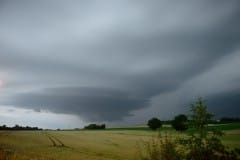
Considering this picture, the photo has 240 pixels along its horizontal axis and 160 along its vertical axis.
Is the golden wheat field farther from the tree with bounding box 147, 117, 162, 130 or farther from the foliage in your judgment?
the tree with bounding box 147, 117, 162, 130

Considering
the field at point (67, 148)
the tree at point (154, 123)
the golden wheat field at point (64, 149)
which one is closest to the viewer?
the golden wheat field at point (64, 149)

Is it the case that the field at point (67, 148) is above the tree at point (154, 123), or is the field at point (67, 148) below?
below

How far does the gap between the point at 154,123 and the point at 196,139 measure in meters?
118

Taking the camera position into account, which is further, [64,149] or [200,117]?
[64,149]

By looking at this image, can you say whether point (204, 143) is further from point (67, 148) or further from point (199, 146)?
point (67, 148)

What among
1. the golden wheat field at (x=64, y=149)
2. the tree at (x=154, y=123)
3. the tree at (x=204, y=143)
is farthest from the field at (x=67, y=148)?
the tree at (x=154, y=123)

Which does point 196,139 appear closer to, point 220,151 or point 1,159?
point 220,151

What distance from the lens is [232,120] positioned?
18862cm

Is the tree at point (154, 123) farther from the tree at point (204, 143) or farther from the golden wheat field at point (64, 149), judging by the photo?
the tree at point (204, 143)

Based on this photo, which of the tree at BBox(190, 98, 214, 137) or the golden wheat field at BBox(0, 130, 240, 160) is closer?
the tree at BBox(190, 98, 214, 137)

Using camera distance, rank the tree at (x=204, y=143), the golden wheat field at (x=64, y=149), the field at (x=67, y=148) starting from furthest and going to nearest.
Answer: the field at (x=67, y=148) < the golden wheat field at (x=64, y=149) < the tree at (x=204, y=143)

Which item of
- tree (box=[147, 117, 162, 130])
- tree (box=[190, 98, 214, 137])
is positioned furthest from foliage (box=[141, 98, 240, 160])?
tree (box=[147, 117, 162, 130])

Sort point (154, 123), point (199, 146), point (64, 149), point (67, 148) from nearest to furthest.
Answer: point (199, 146)
point (64, 149)
point (67, 148)
point (154, 123)

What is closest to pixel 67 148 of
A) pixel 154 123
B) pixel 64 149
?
pixel 64 149
